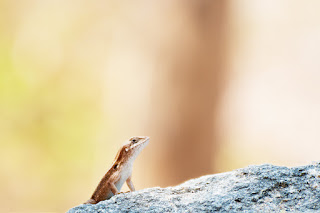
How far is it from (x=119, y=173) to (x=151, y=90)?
11.1 feet

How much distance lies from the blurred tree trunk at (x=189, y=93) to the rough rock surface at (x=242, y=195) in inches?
130

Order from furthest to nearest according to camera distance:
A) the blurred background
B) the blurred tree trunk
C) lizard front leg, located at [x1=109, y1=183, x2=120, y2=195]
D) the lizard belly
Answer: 1. the blurred background
2. the blurred tree trunk
3. the lizard belly
4. lizard front leg, located at [x1=109, y1=183, x2=120, y2=195]

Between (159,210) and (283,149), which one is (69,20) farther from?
(159,210)

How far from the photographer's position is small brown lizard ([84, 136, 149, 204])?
257 cm

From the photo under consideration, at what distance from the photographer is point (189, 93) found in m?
5.77

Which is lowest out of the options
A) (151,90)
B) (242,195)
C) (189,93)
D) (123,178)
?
(242,195)

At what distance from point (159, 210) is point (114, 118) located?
622 centimetres

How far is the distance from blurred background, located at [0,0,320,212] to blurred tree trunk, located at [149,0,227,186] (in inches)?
0.5

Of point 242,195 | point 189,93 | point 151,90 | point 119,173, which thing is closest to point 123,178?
point 119,173

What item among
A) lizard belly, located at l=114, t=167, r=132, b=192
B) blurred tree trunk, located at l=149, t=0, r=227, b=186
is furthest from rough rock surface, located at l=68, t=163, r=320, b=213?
blurred tree trunk, located at l=149, t=0, r=227, b=186

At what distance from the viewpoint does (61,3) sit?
1005cm

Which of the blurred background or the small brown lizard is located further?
the blurred background

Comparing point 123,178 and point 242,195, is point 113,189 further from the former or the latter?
point 242,195

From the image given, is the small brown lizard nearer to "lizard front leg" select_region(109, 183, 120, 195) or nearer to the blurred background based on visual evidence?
"lizard front leg" select_region(109, 183, 120, 195)
